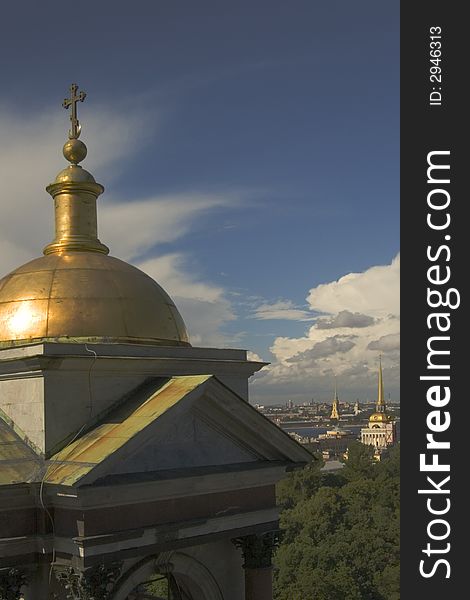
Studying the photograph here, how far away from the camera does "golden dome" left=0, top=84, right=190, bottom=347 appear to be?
13539mm

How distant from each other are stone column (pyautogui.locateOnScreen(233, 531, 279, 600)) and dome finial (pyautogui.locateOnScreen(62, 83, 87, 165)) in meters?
8.29

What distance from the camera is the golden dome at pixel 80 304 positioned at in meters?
13.5

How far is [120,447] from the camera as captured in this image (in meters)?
11.8

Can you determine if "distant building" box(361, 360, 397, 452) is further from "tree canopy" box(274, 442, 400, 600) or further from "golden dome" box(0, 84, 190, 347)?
"golden dome" box(0, 84, 190, 347)

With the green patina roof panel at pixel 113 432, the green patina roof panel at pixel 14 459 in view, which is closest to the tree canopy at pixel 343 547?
the green patina roof panel at pixel 113 432

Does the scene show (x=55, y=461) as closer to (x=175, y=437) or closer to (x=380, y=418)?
(x=175, y=437)

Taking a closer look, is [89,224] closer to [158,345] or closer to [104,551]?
[158,345]

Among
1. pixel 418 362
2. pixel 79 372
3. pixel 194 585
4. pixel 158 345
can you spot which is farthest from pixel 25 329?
pixel 418 362

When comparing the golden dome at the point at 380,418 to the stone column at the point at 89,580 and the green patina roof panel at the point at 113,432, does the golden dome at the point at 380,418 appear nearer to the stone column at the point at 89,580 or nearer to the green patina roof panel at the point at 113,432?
the green patina roof panel at the point at 113,432

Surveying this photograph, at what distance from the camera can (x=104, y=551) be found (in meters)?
11.6

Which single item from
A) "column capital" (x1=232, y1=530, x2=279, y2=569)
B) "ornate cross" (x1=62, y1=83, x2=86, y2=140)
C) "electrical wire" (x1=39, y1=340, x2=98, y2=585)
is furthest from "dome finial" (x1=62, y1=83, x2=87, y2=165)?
"column capital" (x1=232, y1=530, x2=279, y2=569)

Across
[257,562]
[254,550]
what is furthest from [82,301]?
[257,562]

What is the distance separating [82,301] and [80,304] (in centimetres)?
6

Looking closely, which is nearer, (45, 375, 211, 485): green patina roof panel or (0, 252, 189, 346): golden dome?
(45, 375, 211, 485): green patina roof panel
